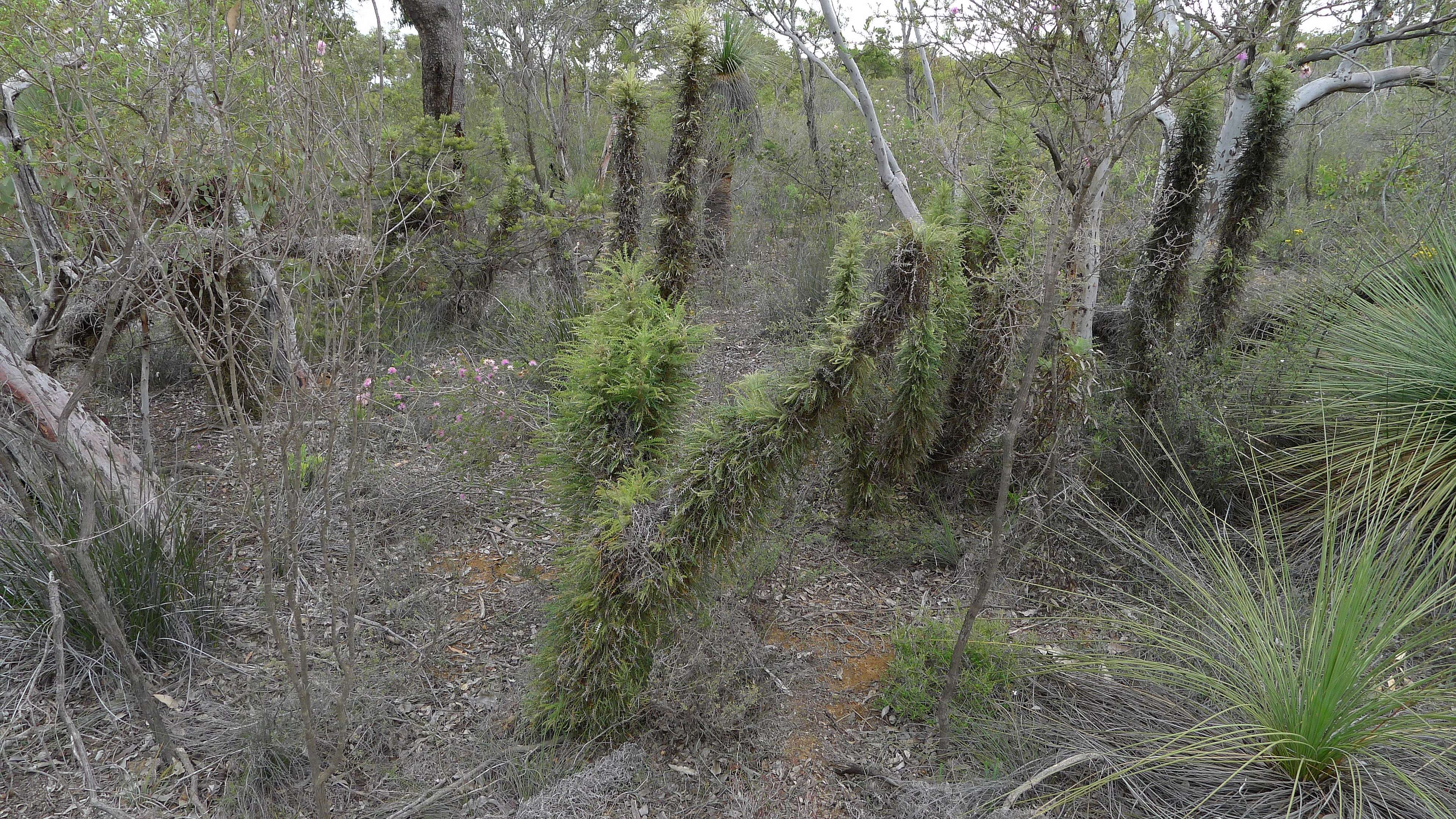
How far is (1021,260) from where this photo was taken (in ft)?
12.7

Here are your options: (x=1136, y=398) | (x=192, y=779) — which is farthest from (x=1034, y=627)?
(x=192, y=779)

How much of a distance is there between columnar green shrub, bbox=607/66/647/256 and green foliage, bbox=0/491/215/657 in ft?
7.58

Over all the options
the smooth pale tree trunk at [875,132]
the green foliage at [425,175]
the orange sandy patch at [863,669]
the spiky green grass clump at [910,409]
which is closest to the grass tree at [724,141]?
the smooth pale tree trunk at [875,132]

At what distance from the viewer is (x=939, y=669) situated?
10.7 feet

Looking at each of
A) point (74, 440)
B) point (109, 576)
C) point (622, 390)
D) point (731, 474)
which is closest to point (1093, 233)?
point (731, 474)

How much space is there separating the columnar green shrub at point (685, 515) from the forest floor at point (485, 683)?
207 mm

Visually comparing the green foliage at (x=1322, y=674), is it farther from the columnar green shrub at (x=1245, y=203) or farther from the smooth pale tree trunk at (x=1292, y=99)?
the smooth pale tree trunk at (x=1292, y=99)

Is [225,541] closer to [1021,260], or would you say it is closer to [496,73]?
[1021,260]

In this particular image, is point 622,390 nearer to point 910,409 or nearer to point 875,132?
point 910,409

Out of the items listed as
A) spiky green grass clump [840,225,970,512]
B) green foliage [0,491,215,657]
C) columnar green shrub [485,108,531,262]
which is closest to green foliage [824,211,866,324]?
spiky green grass clump [840,225,970,512]

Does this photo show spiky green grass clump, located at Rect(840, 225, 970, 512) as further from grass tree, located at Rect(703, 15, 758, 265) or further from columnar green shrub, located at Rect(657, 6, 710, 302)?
grass tree, located at Rect(703, 15, 758, 265)

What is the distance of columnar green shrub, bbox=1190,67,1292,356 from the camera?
13.5 ft

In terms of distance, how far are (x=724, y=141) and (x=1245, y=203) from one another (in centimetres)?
420

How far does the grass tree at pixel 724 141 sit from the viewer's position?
6023 millimetres
